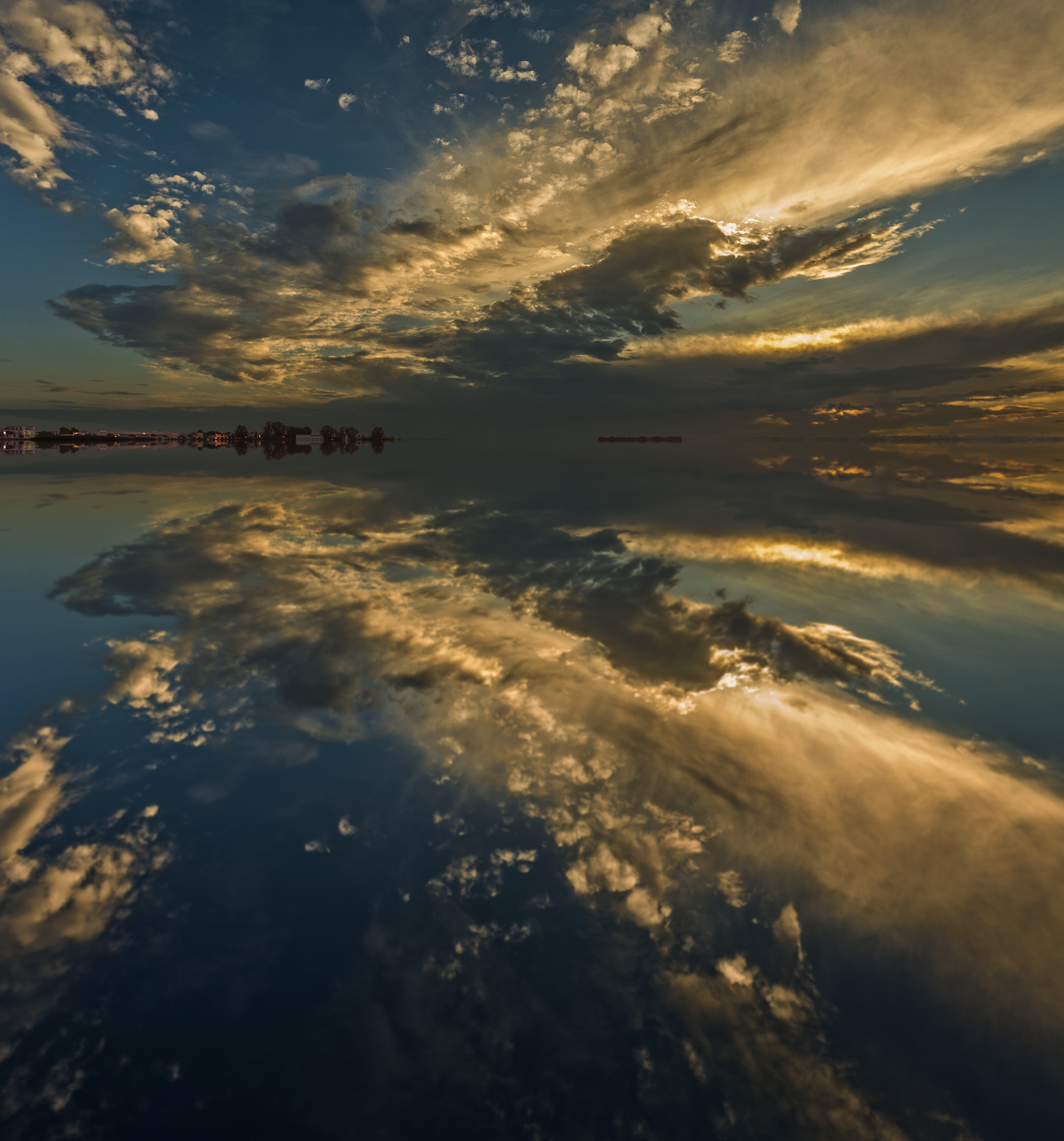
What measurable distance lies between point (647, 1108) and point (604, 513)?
37.1 m

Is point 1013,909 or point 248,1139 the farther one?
point 1013,909

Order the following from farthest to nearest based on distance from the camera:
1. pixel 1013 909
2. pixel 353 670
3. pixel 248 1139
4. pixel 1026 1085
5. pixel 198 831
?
1. pixel 353 670
2. pixel 198 831
3. pixel 1013 909
4. pixel 1026 1085
5. pixel 248 1139

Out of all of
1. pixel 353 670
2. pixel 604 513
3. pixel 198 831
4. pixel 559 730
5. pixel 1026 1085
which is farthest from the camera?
pixel 604 513

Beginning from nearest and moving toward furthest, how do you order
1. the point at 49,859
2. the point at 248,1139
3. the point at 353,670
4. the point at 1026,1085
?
the point at 248,1139
the point at 1026,1085
the point at 49,859
the point at 353,670

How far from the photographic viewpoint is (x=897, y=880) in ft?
24.4

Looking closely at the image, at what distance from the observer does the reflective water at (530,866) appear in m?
5.21

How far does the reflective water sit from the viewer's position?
5211mm

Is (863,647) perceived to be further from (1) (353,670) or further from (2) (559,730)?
(1) (353,670)

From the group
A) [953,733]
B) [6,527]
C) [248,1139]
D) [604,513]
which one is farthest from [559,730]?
[6,527]

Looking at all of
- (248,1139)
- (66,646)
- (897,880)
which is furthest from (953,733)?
(66,646)

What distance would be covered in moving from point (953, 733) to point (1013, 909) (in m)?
4.93

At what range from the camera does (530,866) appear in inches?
301

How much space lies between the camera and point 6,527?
100 feet

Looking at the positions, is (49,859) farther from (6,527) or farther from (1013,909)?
(6,527)
